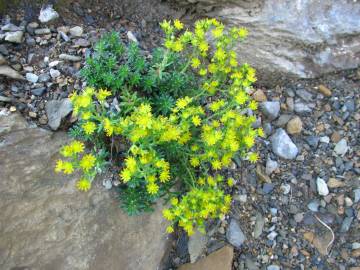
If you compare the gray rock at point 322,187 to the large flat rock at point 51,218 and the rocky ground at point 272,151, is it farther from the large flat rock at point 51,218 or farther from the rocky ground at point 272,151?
the large flat rock at point 51,218

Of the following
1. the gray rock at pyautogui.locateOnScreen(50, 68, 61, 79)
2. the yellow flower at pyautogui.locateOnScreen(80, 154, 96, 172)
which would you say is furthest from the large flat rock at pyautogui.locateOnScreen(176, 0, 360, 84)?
the yellow flower at pyautogui.locateOnScreen(80, 154, 96, 172)

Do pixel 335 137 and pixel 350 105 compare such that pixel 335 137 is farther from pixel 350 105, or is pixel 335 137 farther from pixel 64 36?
pixel 64 36

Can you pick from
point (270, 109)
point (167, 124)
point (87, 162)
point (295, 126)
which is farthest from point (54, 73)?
point (295, 126)

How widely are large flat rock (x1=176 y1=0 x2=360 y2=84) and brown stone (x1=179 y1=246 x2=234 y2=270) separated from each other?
1.52m

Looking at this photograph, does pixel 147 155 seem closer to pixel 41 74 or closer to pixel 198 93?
pixel 198 93

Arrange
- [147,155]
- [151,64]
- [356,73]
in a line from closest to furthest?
[147,155]
[151,64]
[356,73]

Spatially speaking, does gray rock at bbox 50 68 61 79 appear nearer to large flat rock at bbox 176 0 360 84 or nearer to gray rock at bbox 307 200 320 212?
large flat rock at bbox 176 0 360 84

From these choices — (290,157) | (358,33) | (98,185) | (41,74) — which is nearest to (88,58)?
(41,74)

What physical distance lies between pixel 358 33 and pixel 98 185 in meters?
2.52

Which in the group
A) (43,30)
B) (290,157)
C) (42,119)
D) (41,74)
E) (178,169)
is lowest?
(290,157)

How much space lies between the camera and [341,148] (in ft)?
12.5

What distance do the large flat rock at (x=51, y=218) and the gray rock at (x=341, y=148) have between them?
5.70 feet

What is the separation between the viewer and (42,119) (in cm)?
322

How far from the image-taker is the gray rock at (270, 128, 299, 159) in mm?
3760
